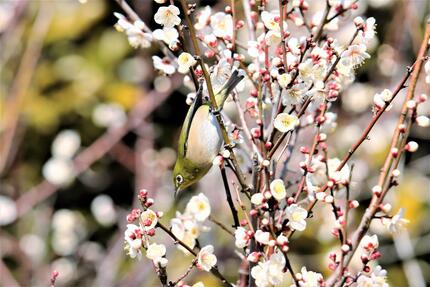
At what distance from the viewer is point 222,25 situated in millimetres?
1032

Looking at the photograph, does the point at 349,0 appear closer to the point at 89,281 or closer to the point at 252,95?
the point at 252,95

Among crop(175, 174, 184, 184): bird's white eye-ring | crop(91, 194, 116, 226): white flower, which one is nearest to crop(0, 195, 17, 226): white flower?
crop(91, 194, 116, 226): white flower

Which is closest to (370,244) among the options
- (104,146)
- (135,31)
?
(135,31)

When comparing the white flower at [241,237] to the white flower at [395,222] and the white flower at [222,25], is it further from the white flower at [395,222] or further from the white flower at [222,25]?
the white flower at [222,25]

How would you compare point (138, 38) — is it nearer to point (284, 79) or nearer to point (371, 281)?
point (284, 79)

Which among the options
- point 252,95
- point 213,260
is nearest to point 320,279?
point 213,260

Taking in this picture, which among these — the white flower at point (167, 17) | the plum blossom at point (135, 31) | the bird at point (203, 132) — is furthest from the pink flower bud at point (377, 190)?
the plum blossom at point (135, 31)

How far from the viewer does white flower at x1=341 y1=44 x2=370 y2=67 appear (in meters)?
0.87

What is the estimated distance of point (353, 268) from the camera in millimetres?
2271


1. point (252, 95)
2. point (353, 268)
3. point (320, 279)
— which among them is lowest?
point (353, 268)

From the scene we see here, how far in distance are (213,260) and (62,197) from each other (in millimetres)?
2574

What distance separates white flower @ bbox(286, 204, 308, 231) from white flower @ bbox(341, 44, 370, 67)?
20 cm

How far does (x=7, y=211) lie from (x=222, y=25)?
2.17m

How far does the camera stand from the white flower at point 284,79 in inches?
33.4
